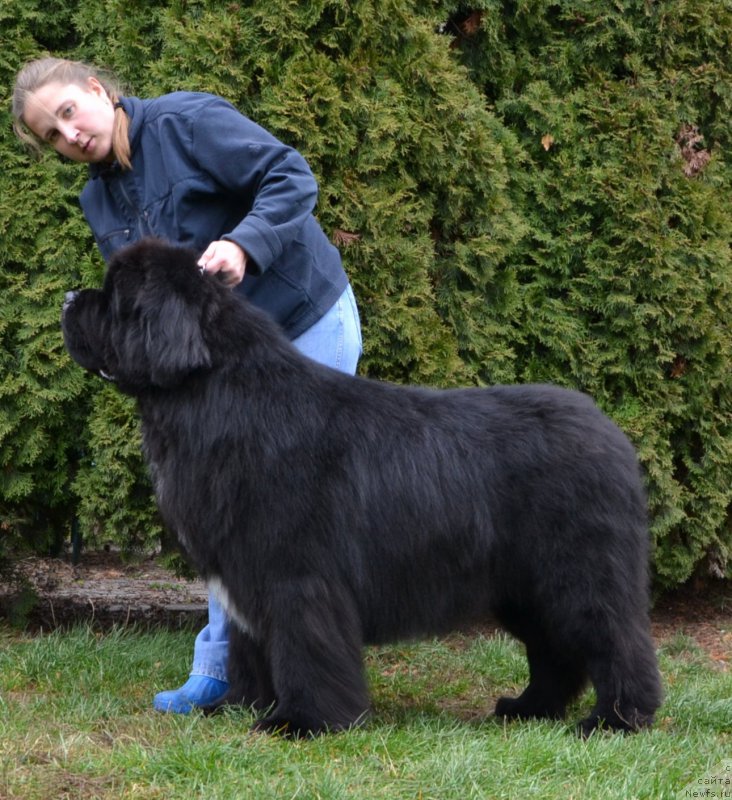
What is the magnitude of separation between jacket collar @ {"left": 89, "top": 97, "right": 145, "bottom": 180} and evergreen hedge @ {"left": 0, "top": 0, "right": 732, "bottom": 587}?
0.91 meters

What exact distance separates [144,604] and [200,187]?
3540mm

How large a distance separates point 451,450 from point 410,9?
2.51m

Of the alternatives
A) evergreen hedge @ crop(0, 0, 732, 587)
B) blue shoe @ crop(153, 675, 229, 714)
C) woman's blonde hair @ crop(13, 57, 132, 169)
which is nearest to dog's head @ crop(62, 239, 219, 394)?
woman's blonde hair @ crop(13, 57, 132, 169)

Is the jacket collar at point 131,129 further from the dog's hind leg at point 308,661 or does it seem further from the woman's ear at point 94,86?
the dog's hind leg at point 308,661

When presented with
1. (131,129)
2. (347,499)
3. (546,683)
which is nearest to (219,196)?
(131,129)

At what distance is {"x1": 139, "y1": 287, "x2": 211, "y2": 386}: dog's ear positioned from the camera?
3.65 meters

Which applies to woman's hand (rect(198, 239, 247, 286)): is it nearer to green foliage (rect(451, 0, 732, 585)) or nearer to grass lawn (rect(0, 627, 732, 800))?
grass lawn (rect(0, 627, 732, 800))

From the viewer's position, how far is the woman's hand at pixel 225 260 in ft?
12.5

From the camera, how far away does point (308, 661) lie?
12.3 feet

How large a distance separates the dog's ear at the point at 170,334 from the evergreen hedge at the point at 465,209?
1703 millimetres

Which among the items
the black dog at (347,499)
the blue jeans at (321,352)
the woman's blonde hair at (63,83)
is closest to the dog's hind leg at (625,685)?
the black dog at (347,499)

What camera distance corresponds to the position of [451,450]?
394cm

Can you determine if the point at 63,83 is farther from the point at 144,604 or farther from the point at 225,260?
the point at 144,604

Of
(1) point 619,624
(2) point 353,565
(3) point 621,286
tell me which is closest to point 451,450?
(2) point 353,565
